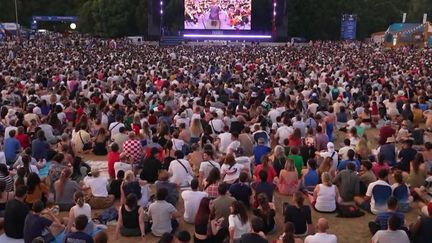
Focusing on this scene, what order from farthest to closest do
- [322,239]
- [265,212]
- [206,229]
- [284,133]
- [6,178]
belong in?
1. [284,133]
2. [6,178]
3. [265,212]
4. [206,229]
5. [322,239]

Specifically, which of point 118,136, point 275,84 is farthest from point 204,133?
point 275,84

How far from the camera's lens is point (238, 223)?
6.50 meters

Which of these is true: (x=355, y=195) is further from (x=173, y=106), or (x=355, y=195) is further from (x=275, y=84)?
(x=275, y=84)

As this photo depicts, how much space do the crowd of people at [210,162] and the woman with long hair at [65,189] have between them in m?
0.02

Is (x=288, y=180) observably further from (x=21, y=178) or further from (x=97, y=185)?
(x=21, y=178)

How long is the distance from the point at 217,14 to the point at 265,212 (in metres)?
42.5

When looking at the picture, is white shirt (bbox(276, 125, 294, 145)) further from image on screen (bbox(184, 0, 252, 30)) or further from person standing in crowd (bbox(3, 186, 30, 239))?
image on screen (bbox(184, 0, 252, 30))

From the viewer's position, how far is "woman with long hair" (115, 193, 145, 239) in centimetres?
703

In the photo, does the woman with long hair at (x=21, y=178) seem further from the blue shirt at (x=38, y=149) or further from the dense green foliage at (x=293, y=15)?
the dense green foliage at (x=293, y=15)

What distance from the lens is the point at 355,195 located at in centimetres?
869

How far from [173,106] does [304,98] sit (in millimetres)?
4063

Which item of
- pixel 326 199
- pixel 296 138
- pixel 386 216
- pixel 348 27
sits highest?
pixel 348 27

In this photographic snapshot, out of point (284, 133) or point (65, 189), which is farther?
point (284, 133)

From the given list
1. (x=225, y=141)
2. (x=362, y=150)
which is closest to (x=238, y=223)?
(x=225, y=141)
